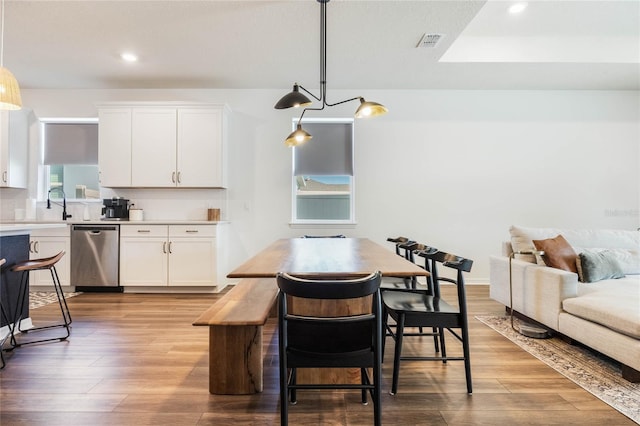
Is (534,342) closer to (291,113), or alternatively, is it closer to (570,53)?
(570,53)

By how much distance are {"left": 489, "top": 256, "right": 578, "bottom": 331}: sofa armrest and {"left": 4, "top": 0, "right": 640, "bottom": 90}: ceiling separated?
2.39 metres

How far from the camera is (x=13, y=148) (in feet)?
14.5

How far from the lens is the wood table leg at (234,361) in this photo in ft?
6.21

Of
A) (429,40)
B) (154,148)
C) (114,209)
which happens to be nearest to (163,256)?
(114,209)

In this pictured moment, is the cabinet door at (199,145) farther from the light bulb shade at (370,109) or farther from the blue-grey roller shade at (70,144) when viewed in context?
the light bulb shade at (370,109)

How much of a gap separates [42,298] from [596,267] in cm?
588

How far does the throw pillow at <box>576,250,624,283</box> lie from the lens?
279 cm

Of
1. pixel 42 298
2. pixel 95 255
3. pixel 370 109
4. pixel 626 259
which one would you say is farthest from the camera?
pixel 95 255

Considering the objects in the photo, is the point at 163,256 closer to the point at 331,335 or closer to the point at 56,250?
the point at 56,250

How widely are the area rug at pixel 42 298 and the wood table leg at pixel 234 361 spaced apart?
301 cm

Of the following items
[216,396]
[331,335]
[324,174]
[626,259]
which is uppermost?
[324,174]

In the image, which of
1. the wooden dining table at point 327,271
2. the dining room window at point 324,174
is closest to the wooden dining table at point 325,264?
the wooden dining table at point 327,271

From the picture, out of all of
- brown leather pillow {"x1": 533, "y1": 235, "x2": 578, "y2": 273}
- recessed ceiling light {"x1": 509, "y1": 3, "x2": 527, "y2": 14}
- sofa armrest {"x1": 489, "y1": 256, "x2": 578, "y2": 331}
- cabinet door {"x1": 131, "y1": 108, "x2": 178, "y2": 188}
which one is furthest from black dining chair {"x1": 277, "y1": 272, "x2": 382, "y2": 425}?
cabinet door {"x1": 131, "y1": 108, "x2": 178, "y2": 188}

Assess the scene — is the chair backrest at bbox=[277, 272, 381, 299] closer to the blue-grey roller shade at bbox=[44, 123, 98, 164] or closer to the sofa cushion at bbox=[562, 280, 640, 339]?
the sofa cushion at bbox=[562, 280, 640, 339]
